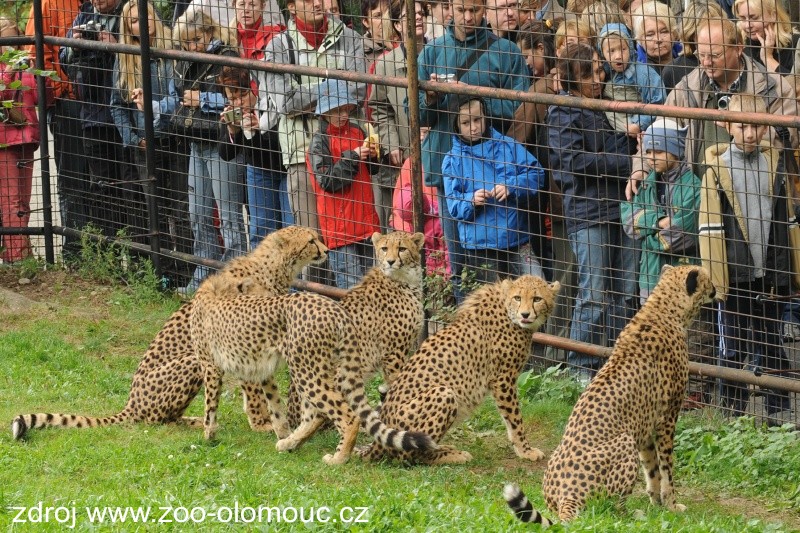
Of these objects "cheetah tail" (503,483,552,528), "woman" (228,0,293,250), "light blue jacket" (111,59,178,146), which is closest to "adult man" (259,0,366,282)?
"woman" (228,0,293,250)

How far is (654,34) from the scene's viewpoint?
8.76 meters

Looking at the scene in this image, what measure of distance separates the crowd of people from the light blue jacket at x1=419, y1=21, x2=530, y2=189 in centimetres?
1

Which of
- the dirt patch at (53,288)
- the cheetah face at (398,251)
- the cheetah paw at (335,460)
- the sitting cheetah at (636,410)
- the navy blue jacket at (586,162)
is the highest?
the navy blue jacket at (586,162)

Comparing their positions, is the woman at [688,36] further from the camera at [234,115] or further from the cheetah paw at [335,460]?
the camera at [234,115]

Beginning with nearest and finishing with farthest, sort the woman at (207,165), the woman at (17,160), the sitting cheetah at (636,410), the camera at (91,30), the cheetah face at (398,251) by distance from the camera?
the sitting cheetah at (636,410) → the cheetah face at (398,251) → the woman at (207,165) → the camera at (91,30) → the woman at (17,160)

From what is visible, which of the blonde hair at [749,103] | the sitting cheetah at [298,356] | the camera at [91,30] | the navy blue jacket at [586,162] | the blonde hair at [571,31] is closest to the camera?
the sitting cheetah at [298,356]

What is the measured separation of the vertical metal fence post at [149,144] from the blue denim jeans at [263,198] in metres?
1.09

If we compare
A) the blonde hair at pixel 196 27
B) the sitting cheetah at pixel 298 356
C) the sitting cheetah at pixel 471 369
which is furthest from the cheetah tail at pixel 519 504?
the blonde hair at pixel 196 27

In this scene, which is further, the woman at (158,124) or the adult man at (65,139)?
the adult man at (65,139)

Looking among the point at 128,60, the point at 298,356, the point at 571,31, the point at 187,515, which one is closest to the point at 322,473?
the point at 298,356

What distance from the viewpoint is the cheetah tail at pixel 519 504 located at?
550 centimetres

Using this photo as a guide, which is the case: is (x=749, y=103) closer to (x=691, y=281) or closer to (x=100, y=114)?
(x=691, y=281)

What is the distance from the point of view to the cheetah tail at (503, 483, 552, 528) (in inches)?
217

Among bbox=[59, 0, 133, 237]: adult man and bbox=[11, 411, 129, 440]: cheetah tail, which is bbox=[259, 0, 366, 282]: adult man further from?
bbox=[11, 411, 129, 440]: cheetah tail
